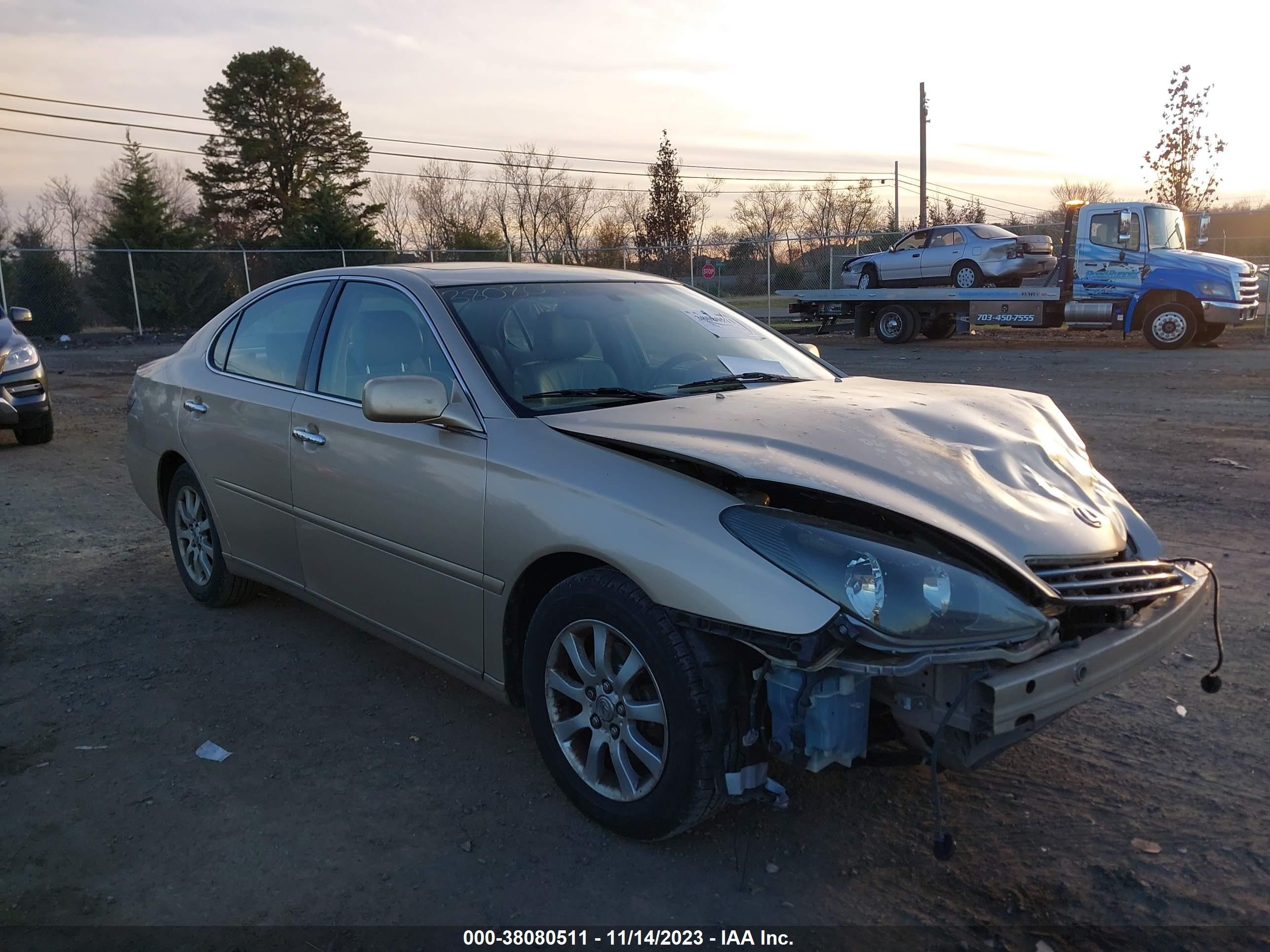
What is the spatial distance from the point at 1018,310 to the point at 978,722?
19170 millimetres

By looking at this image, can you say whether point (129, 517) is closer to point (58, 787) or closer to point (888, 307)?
point (58, 787)

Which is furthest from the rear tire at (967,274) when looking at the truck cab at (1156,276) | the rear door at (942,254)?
the truck cab at (1156,276)

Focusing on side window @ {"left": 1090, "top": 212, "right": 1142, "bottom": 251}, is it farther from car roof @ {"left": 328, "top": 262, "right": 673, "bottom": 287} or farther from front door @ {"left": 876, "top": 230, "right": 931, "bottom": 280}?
car roof @ {"left": 328, "top": 262, "right": 673, "bottom": 287}

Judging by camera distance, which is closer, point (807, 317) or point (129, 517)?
point (129, 517)

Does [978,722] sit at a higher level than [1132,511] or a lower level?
lower

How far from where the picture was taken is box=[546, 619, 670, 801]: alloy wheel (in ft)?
9.10

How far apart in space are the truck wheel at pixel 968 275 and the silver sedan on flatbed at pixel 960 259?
0.4 inches

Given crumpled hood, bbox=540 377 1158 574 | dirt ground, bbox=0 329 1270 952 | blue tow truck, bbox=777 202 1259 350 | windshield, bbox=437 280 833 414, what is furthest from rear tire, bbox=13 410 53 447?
blue tow truck, bbox=777 202 1259 350

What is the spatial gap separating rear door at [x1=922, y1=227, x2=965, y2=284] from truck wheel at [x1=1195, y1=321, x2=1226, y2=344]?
4924 millimetres

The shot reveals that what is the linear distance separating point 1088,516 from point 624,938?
1.80 metres

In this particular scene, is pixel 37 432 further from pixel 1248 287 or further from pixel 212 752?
pixel 1248 287

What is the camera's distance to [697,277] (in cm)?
3338

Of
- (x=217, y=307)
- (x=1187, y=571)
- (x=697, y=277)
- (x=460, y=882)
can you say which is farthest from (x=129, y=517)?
(x=697, y=277)

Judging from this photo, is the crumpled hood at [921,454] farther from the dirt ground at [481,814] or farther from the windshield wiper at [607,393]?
the dirt ground at [481,814]
